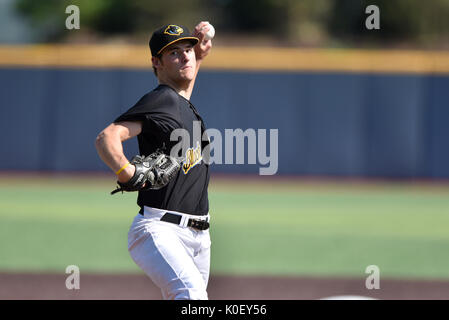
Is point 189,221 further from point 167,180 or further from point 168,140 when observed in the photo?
point 168,140

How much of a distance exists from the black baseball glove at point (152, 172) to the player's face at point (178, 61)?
556 millimetres

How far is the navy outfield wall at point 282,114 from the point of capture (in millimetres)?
Result: 17078

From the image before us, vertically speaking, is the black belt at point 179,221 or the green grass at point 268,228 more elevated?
the green grass at point 268,228

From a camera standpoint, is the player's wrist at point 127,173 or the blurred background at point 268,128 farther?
the blurred background at point 268,128

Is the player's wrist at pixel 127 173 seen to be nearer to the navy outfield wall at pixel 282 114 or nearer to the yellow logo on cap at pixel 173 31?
the yellow logo on cap at pixel 173 31

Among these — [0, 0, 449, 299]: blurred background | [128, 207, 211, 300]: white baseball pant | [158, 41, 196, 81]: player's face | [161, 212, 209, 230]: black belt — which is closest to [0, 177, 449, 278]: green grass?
[0, 0, 449, 299]: blurred background

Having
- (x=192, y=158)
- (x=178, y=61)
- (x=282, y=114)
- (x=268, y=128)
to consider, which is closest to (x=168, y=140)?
(x=192, y=158)

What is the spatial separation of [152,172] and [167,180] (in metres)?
0.12

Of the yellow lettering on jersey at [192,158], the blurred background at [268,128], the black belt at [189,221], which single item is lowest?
the black belt at [189,221]

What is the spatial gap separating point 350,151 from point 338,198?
9.43ft

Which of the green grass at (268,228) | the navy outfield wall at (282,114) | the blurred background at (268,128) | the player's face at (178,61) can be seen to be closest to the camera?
the player's face at (178,61)

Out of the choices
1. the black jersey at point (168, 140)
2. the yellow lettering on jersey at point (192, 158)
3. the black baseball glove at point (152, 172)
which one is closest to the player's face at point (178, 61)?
the black jersey at point (168, 140)
